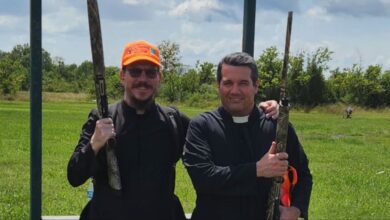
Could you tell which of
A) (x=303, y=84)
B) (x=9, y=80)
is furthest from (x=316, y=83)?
(x=9, y=80)

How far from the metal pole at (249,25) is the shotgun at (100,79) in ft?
3.75

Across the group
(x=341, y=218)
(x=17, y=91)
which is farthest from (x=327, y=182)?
(x=17, y=91)

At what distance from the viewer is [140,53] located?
139 inches

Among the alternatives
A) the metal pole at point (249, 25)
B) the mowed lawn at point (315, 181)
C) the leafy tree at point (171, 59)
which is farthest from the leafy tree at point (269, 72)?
the leafy tree at point (171, 59)

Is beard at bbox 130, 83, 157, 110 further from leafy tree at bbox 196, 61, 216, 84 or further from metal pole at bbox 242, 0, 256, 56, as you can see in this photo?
leafy tree at bbox 196, 61, 216, 84

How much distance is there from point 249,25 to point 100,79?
1222mm

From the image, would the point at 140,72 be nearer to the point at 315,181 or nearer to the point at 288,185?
the point at 288,185

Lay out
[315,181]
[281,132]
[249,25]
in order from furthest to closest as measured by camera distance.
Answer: [315,181] → [249,25] → [281,132]

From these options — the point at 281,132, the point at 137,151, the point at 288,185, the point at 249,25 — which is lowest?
the point at 288,185

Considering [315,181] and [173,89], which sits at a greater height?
[315,181]

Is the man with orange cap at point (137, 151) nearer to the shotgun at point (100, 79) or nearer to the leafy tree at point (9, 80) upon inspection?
the shotgun at point (100, 79)

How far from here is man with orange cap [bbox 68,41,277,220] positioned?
138 inches

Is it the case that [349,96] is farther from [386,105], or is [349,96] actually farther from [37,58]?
[37,58]

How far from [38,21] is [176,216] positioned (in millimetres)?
1577
